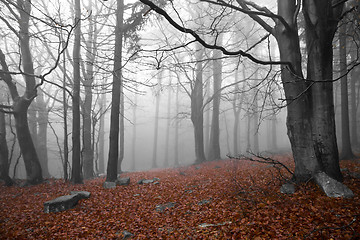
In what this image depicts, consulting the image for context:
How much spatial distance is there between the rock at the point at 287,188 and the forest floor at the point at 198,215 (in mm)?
129

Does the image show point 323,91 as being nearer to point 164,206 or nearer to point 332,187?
point 332,187

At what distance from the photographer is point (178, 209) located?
189 inches

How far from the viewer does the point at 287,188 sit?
171 inches

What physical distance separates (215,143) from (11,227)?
39.1ft

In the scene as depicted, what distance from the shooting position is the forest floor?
3211mm

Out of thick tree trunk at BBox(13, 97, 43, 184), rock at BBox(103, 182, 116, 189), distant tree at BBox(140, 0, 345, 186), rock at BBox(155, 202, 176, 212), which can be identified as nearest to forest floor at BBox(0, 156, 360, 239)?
rock at BBox(155, 202, 176, 212)

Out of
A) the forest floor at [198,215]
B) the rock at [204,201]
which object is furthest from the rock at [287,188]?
the rock at [204,201]

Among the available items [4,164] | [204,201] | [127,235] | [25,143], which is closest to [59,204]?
[127,235]

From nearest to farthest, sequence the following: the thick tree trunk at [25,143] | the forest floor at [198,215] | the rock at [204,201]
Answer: the forest floor at [198,215]
the rock at [204,201]
the thick tree trunk at [25,143]

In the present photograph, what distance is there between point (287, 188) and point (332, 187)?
808 millimetres

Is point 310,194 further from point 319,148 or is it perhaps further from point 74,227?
point 74,227

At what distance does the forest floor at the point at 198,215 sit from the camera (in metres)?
3.21

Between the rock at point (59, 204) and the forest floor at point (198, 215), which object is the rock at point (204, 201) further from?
the rock at point (59, 204)

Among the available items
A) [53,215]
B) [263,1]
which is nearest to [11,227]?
[53,215]
